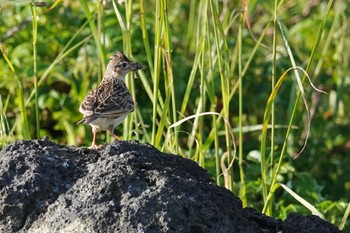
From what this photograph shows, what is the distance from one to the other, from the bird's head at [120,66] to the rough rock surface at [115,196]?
1.44m

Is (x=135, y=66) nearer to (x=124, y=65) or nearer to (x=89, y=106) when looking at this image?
(x=124, y=65)

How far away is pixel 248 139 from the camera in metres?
6.94

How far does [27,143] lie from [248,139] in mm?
3688

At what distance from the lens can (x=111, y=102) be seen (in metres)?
4.62

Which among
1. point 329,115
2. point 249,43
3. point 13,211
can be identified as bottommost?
point 329,115

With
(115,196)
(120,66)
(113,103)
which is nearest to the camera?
(115,196)

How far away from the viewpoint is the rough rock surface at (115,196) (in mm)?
3010

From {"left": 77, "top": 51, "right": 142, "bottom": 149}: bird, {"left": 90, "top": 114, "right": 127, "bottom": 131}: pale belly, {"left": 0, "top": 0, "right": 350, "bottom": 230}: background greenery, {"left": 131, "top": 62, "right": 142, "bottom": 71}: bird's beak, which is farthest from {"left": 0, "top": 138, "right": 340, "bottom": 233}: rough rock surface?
{"left": 0, "top": 0, "right": 350, "bottom": 230}: background greenery

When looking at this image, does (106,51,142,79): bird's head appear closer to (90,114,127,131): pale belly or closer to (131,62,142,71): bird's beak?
(131,62,142,71): bird's beak

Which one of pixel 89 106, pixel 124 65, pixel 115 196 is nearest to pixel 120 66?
pixel 124 65

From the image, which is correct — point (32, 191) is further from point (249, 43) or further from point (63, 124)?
point (249, 43)

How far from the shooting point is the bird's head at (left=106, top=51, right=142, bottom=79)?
16.0 feet

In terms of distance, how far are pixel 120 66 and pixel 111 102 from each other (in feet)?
1.38

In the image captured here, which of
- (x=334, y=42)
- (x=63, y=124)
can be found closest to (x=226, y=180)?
(x=63, y=124)
